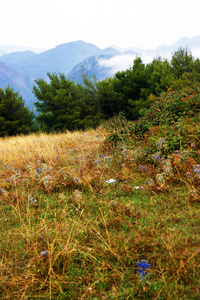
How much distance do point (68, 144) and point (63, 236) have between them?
6.08 meters

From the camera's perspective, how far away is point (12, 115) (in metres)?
21.4

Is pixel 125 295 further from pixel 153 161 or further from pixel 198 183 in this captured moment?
pixel 153 161

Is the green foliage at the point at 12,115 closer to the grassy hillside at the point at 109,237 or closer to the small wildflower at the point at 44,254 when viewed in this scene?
the grassy hillside at the point at 109,237

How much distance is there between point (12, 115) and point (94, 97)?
8.79 metres

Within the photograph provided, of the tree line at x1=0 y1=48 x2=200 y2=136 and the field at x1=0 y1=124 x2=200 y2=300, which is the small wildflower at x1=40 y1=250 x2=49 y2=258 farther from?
the tree line at x1=0 y1=48 x2=200 y2=136

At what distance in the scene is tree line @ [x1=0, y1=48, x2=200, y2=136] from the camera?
16.9 metres

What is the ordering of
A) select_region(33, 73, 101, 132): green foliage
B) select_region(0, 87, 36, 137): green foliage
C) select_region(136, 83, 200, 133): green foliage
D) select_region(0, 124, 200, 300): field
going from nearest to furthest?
select_region(0, 124, 200, 300): field
select_region(136, 83, 200, 133): green foliage
select_region(33, 73, 101, 132): green foliage
select_region(0, 87, 36, 137): green foliage

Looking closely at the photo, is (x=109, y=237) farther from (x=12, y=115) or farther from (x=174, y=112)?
(x=12, y=115)

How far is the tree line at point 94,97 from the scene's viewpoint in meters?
16.9

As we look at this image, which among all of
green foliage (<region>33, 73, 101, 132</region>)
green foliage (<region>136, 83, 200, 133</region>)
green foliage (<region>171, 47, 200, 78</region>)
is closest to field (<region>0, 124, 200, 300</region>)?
green foliage (<region>136, 83, 200, 133</region>)

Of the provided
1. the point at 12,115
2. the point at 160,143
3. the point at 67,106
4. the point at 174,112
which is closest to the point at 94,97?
the point at 67,106

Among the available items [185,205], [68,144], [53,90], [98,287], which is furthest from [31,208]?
[53,90]

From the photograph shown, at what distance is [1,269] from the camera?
1.98 meters

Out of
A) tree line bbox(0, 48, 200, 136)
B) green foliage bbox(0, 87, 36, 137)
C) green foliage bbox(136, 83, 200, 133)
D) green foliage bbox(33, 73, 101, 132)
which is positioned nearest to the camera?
green foliage bbox(136, 83, 200, 133)
